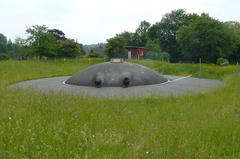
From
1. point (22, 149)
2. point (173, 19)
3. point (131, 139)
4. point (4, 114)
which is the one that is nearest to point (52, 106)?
point (4, 114)

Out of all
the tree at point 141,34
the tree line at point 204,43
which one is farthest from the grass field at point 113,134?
the tree at point 141,34

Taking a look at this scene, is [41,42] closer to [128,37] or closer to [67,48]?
[67,48]

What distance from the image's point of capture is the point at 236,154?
4898 mm

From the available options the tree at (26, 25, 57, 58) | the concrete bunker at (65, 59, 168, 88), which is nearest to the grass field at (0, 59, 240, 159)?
the concrete bunker at (65, 59, 168, 88)

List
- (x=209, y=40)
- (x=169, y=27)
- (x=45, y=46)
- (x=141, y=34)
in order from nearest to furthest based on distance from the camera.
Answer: (x=45, y=46)
(x=209, y=40)
(x=169, y=27)
(x=141, y=34)

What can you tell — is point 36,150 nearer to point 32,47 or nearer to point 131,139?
point 131,139

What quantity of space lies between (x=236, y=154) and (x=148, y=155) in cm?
127

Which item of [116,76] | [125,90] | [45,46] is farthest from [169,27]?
[125,90]

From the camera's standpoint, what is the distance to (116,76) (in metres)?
18.1

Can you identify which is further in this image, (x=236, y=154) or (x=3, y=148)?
(x=236, y=154)

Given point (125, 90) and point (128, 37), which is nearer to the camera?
point (125, 90)

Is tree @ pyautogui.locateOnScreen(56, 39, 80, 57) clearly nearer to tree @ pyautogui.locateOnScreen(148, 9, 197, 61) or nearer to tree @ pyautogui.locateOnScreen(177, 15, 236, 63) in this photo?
tree @ pyautogui.locateOnScreen(177, 15, 236, 63)

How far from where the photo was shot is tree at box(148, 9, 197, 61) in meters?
78.9

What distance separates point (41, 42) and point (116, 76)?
1315 inches
